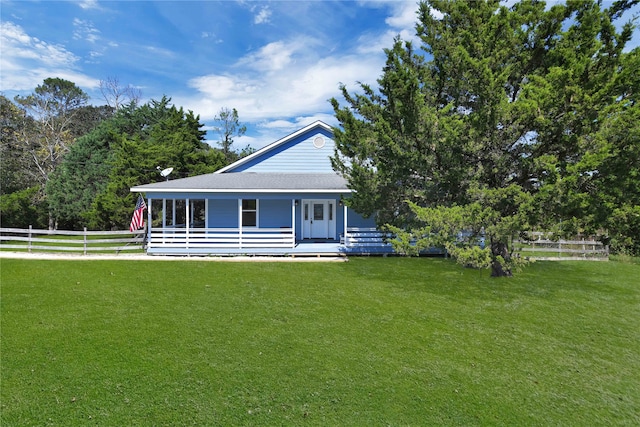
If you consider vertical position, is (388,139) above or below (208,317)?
above

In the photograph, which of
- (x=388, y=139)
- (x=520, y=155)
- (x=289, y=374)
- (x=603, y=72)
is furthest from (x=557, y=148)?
(x=289, y=374)

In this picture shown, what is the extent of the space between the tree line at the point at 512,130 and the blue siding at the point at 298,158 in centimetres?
826

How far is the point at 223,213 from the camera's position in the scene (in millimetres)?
16922

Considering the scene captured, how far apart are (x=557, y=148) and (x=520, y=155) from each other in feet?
2.77

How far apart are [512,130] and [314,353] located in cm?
741

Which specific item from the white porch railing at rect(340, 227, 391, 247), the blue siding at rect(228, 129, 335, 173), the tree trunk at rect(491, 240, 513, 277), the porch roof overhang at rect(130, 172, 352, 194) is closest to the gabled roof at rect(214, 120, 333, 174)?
the blue siding at rect(228, 129, 335, 173)

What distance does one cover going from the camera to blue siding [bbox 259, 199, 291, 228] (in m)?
16.7

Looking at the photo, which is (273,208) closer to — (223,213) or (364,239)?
(223,213)

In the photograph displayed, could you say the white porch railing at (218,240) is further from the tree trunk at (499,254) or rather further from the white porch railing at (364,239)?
the tree trunk at (499,254)

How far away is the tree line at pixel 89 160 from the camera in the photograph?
66.8 feet

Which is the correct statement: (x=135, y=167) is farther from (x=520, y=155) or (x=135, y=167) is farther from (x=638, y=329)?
(x=638, y=329)

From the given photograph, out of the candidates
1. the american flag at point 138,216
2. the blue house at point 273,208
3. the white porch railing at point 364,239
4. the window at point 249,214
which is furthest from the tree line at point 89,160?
the white porch railing at point 364,239

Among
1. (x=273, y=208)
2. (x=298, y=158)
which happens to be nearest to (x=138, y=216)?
(x=273, y=208)

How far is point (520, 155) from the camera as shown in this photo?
30.5ft
